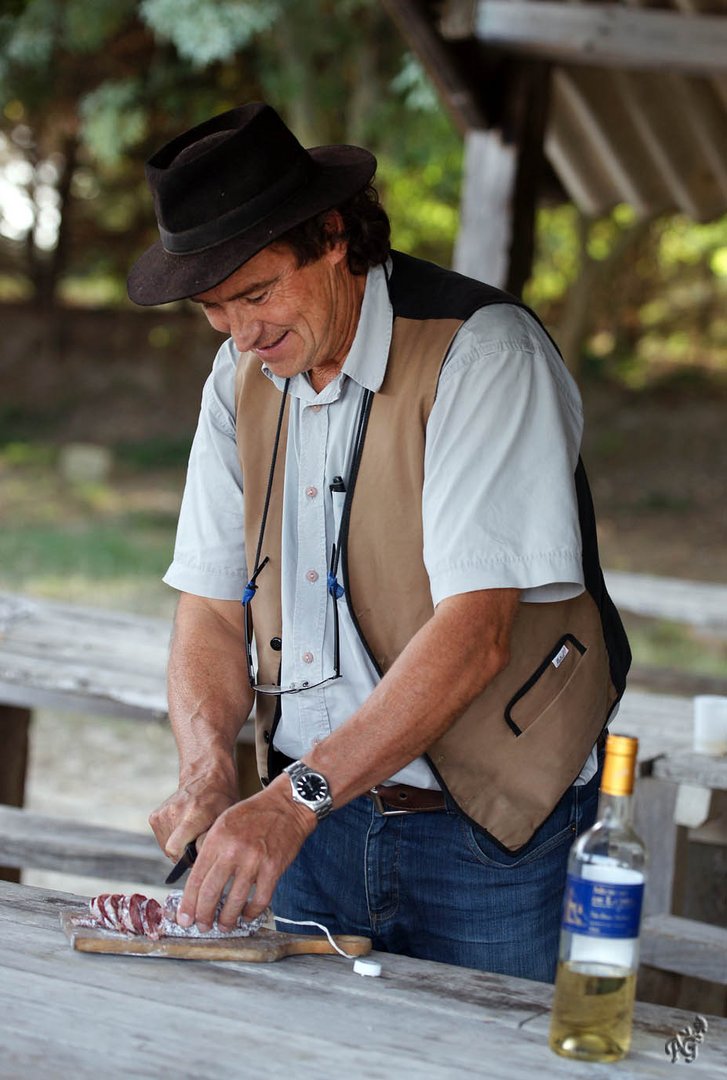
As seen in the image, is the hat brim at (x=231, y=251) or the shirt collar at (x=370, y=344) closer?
the hat brim at (x=231, y=251)

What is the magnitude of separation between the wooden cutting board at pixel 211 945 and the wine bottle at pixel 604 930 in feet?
1.14

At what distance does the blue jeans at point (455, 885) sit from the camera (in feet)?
6.57

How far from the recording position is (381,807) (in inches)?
80.1

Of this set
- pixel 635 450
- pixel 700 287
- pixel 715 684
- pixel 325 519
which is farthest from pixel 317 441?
pixel 700 287

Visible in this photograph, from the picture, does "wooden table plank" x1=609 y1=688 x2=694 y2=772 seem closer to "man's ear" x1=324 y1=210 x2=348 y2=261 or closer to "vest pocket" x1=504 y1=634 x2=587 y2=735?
"vest pocket" x1=504 y1=634 x2=587 y2=735

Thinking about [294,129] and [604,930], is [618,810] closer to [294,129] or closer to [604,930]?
[604,930]

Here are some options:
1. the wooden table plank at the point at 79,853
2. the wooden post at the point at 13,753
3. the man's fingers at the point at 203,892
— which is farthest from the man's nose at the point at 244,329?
the wooden post at the point at 13,753

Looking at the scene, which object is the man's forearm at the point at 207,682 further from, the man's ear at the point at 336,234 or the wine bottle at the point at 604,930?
the wine bottle at the point at 604,930

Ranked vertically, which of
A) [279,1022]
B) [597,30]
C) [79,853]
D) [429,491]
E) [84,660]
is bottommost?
[79,853]

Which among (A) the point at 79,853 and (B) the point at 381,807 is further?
(A) the point at 79,853

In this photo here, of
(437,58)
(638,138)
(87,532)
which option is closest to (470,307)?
(437,58)

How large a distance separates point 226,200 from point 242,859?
0.85 m
